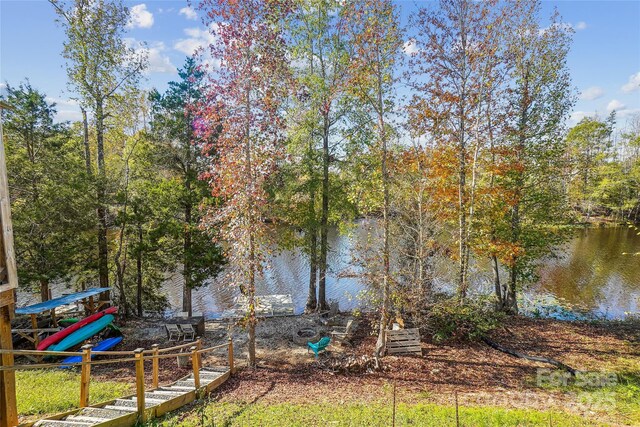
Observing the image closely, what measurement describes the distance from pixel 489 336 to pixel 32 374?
43.5 feet

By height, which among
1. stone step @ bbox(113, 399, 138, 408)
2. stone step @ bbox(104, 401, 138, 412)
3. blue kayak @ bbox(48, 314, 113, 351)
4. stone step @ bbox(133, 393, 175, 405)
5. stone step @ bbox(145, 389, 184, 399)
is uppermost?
stone step @ bbox(104, 401, 138, 412)

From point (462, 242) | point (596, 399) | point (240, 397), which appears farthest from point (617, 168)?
point (240, 397)

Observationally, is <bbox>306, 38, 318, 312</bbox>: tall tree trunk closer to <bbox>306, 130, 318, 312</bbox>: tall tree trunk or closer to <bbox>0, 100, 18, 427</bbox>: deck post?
<bbox>306, 130, 318, 312</bbox>: tall tree trunk

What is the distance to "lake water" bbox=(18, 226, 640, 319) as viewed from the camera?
53.1 feet

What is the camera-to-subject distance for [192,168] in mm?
14953

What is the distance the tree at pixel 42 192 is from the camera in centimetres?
1230

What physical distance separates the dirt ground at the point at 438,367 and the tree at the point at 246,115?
2.48 metres

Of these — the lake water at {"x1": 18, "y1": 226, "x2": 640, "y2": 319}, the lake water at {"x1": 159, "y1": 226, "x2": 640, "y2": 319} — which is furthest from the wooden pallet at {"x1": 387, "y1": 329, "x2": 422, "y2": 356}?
the lake water at {"x1": 18, "y1": 226, "x2": 640, "y2": 319}

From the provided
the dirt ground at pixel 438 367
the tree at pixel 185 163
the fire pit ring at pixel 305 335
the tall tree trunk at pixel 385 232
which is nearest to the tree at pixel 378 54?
the tall tree trunk at pixel 385 232

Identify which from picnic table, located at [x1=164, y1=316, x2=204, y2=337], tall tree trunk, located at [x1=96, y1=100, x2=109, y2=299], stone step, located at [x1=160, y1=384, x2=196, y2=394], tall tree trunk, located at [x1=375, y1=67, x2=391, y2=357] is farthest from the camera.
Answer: tall tree trunk, located at [x1=96, y1=100, x2=109, y2=299]

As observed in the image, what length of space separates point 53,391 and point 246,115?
7.71m

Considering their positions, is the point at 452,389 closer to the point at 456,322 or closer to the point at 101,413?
the point at 456,322

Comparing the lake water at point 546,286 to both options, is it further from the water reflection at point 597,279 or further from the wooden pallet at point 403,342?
the wooden pallet at point 403,342

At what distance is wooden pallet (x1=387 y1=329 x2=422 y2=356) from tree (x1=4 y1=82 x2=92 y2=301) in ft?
40.7
